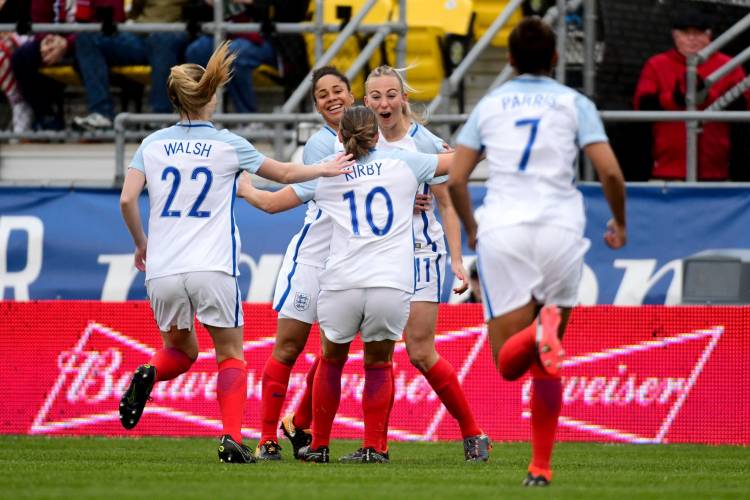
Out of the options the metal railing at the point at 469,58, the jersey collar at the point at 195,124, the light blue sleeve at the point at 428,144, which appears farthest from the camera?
the metal railing at the point at 469,58

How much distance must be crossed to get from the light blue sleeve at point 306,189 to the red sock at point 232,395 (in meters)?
0.96

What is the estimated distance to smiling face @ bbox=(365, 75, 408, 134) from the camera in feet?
29.6

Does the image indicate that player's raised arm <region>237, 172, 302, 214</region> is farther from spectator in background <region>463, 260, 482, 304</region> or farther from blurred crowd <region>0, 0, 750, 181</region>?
blurred crowd <region>0, 0, 750, 181</region>

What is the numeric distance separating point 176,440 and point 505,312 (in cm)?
476

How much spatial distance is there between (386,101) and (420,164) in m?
0.86

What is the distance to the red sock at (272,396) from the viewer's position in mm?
8961

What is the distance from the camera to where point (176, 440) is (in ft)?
36.2

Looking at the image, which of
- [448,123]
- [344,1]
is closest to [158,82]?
[344,1]

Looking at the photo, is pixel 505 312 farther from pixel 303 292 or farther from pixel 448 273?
pixel 448 273

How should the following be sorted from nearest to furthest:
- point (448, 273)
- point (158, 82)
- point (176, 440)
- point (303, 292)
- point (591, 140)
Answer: point (591, 140), point (303, 292), point (176, 440), point (448, 273), point (158, 82)

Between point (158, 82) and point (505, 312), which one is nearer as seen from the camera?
point (505, 312)

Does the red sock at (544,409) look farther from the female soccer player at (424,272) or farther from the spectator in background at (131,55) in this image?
the spectator in background at (131,55)

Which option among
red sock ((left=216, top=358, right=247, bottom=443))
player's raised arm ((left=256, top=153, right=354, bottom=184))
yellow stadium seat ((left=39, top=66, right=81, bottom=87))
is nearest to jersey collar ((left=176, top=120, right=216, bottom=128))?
player's raised arm ((left=256, top=153, right=354, bottom=184))

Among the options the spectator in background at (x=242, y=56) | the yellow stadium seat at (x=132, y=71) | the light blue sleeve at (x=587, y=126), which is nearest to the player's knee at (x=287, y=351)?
the light blue sleeve at (x=587, y=126)
